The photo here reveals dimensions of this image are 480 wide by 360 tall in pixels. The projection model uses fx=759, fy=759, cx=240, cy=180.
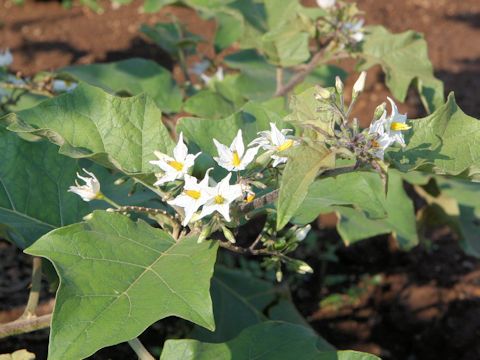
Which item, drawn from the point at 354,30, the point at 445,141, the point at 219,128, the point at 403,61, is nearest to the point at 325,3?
the point at 354,30

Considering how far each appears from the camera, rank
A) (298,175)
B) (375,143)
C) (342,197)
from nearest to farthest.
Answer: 1. (298,175)
2. (375,143)
3. (342,197)

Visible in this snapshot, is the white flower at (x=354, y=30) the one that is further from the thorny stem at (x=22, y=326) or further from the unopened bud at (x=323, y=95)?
the thorny stem at (x=22, y=326)

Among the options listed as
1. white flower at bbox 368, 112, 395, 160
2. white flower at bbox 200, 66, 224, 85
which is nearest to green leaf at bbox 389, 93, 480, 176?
white flower at bbox 368, 112, 395, 160

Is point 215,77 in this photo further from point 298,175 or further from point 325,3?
point 298,175

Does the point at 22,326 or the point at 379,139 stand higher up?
the point at 379,139

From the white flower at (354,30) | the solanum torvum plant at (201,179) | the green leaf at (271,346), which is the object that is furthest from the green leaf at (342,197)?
the white flower at (354,30)

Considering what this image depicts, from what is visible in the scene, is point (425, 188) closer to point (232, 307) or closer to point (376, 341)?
point (376, 341)
